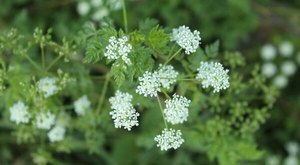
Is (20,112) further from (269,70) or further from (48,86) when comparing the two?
(269,70)

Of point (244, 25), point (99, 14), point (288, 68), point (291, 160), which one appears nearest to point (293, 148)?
point (291, 160)

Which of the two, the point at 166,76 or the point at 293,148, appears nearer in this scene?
the point at 166,76

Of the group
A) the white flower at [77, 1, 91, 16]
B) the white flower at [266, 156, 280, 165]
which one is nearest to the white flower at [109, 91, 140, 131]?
the white flower at [77, 1, 91, 16]

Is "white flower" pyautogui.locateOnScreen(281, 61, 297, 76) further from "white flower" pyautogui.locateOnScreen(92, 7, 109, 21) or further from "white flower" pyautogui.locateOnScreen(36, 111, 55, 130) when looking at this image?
"white flower" pyautogui.locateOnScreen(36, 111, 55, 130)

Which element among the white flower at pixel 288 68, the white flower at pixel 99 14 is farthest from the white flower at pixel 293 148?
the white flower at pixel 99 14

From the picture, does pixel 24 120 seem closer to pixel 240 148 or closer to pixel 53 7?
pixel 240 148

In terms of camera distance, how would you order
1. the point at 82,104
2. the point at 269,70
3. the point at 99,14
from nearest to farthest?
the point at 82,104
the point at 99,14
the point at 269,70
